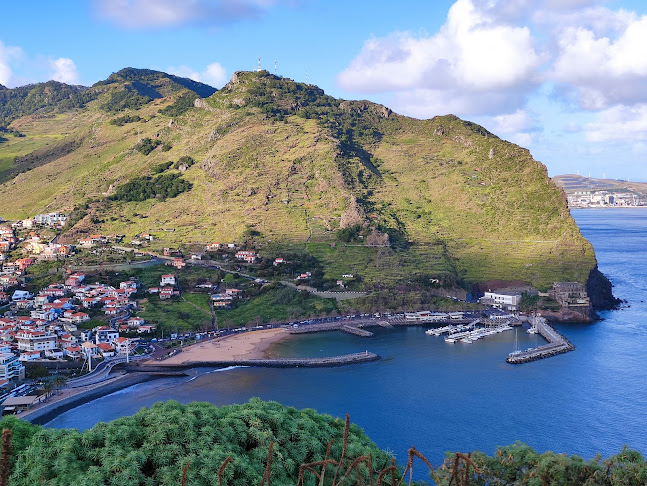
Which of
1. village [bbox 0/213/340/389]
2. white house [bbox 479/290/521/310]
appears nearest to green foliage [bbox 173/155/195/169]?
village [bbox 0/213/340/389]

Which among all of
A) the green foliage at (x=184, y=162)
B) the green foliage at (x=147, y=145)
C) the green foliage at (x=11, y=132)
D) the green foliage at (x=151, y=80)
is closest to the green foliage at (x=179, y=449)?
the green foliage at (x=184, y=162)

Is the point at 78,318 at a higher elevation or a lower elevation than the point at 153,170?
lower

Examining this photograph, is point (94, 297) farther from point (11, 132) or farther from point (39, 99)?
point (39, 99)

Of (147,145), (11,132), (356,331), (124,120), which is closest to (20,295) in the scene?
(356,331)

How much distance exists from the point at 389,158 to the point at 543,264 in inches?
1470

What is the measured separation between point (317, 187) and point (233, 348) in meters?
37.7

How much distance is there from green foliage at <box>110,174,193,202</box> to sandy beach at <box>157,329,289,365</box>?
119 ft

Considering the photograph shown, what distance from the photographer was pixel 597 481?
17922 mm

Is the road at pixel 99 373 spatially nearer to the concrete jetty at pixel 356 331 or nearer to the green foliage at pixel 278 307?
the green foliage at pixel 278 307

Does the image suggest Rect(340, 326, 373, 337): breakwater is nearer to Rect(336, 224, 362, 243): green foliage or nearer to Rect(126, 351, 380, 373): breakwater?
Rect(126, 351, 380, 373): breakwater

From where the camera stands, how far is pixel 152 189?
85.6 metres

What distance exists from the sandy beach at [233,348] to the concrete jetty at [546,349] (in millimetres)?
19718

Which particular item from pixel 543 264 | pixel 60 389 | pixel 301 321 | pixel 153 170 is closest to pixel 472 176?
pixel 543 264

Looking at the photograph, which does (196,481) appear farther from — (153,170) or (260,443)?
(153,170)
